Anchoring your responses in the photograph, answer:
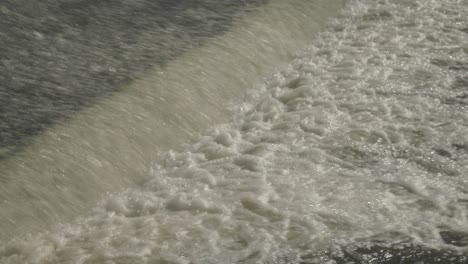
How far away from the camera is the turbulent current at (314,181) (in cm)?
244

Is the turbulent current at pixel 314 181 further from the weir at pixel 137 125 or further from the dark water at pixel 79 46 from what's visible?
the dark water at pixel 79 46

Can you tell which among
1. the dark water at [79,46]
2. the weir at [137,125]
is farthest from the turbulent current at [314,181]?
the dark water at [79,46]

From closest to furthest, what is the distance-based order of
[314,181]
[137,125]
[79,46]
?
[314,181], [137,125], [79,46]

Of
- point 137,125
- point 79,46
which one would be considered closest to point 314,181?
point 137,125

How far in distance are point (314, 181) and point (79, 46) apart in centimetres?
129

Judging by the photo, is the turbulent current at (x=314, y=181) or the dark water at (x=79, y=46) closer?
the turbulent current at (x=314, y=181)

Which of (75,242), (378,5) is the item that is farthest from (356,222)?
(378,5)

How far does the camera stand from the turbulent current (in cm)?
244

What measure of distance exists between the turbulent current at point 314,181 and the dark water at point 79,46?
46cm

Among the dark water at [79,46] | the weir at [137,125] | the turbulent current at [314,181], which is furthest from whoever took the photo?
the dark water at [79,46]

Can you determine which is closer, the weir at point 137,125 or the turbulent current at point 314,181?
→ the turbulent current at point 314,181

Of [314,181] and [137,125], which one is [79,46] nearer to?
[137,125]

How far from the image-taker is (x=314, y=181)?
2.80 metres

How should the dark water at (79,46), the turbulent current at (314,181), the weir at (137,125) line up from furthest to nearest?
the dark water at (79,46), the weir at (137,125), the turbulent current at (314,181)
